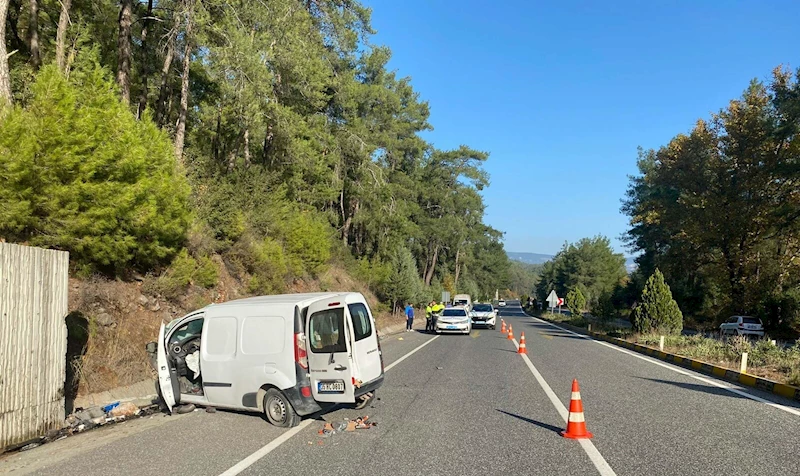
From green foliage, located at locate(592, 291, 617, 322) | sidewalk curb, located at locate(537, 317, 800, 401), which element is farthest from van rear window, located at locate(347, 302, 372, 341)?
green foliage, located at locate(592, 291, 617, 322)

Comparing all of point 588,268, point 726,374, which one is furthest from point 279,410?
point 588,268

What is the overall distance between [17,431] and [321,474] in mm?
4133

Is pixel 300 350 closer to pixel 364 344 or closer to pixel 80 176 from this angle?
pixel 364 344

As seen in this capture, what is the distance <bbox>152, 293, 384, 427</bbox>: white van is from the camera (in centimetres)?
732

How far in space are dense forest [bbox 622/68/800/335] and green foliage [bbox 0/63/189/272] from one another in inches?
1037

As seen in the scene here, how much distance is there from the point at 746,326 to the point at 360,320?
102 ft

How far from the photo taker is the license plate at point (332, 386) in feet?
24.1

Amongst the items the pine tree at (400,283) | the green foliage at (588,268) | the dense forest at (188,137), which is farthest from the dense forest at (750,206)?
the green foliage at (588,268)

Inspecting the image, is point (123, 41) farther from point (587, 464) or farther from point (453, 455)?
point (587, 464)

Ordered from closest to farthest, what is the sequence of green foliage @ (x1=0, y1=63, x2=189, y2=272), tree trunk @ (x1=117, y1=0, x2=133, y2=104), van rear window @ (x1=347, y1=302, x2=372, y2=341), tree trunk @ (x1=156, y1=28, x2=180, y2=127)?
1. van rear window @ (x1=347, y1=302, x2=372, y2=341)
2. green foliage @ (x1=0, y1=63, x2=189, y2=272)
3. tree trunk @ (x1=117, y1=0, x2=133, y2=104)
4. tree trunk @ (x1=156, y1=28, x2=180, y2=127)

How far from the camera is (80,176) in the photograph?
31.7ft

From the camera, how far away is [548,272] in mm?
144750

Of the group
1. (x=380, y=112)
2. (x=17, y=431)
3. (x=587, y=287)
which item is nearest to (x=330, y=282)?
(x=380, y=112)

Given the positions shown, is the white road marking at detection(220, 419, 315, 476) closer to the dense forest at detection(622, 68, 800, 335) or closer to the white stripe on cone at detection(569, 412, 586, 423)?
the white stripe on cone at detection(569, 412, 586, 423)
